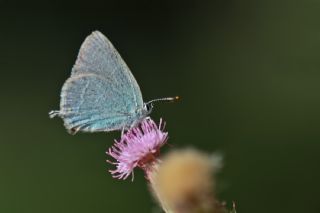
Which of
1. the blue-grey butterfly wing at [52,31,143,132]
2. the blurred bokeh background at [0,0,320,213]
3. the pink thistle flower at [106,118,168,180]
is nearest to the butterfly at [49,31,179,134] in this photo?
the blue-grey butterfly wing at [52,31,143,132]

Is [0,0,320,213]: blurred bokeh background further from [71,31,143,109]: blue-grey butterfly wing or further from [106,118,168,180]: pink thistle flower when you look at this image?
[106,118,168,180]: pink thistle flower

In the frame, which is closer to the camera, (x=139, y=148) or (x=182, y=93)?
(x=139, y=148)

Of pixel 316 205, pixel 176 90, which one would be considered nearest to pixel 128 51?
pixel 176 90

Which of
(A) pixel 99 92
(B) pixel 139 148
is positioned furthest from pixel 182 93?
(B) pixel 139 148

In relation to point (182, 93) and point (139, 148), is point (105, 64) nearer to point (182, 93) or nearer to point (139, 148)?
point (139, 148)

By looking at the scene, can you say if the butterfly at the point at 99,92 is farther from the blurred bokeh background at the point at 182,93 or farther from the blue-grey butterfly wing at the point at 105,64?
the blurred bokeh background at the point at 182,93

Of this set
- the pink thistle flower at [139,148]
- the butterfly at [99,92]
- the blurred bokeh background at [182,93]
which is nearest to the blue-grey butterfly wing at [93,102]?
the butterfly at [99,92]

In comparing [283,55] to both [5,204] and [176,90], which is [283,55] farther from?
[5,204]
